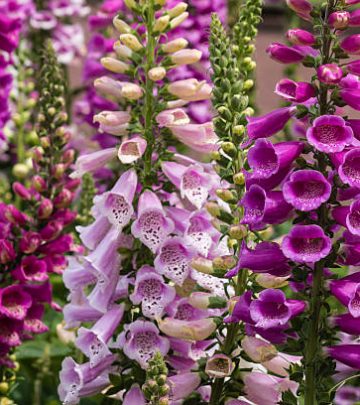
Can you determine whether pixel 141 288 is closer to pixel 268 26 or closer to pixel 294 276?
pixel 294 276

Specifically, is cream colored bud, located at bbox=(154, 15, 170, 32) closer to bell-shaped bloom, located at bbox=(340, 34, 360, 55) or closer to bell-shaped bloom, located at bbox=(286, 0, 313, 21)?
bell-shaped bloom, located at bbox=(286, 0, 313, 21)

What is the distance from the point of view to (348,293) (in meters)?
1.58

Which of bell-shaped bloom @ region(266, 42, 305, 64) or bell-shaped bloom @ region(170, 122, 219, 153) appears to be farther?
bell-shaped bloom @ region(170, 122, 219, 153)

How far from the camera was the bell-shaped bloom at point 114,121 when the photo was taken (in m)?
1.91

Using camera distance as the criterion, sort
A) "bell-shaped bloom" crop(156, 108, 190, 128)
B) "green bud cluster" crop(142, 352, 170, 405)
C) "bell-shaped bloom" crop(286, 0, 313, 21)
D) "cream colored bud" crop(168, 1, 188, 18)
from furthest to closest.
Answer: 1. "cream colored bud" crop(168, 1, 188, 18)
2. "bell-shaped bloom" crop(156, 108, 190, 128)
3. "bell-shaped bloom" crop(286, 0, 313, 21)
4. "green bud cluster" crop(142, 352, 170, 405)

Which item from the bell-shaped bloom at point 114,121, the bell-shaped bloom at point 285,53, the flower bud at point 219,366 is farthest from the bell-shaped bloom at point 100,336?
the bell-shaped bloom at point 285,53

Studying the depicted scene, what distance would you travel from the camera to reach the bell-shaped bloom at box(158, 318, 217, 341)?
1.74 metres

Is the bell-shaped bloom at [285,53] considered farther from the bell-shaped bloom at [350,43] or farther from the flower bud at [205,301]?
the flower bud at [205,301]

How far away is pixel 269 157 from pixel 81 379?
581 mm

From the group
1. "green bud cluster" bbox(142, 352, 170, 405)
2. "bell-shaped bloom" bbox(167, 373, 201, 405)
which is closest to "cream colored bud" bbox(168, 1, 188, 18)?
"bell-shaped bloom" bbox(167, 373, 201, 405)

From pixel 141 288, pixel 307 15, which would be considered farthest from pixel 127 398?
pixel 307 15

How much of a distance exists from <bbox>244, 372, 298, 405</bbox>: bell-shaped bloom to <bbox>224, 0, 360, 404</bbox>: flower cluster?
93 millimetres

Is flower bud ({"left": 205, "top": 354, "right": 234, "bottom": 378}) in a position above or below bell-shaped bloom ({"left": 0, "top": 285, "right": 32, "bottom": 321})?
above

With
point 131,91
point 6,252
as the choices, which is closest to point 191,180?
point 131,91
